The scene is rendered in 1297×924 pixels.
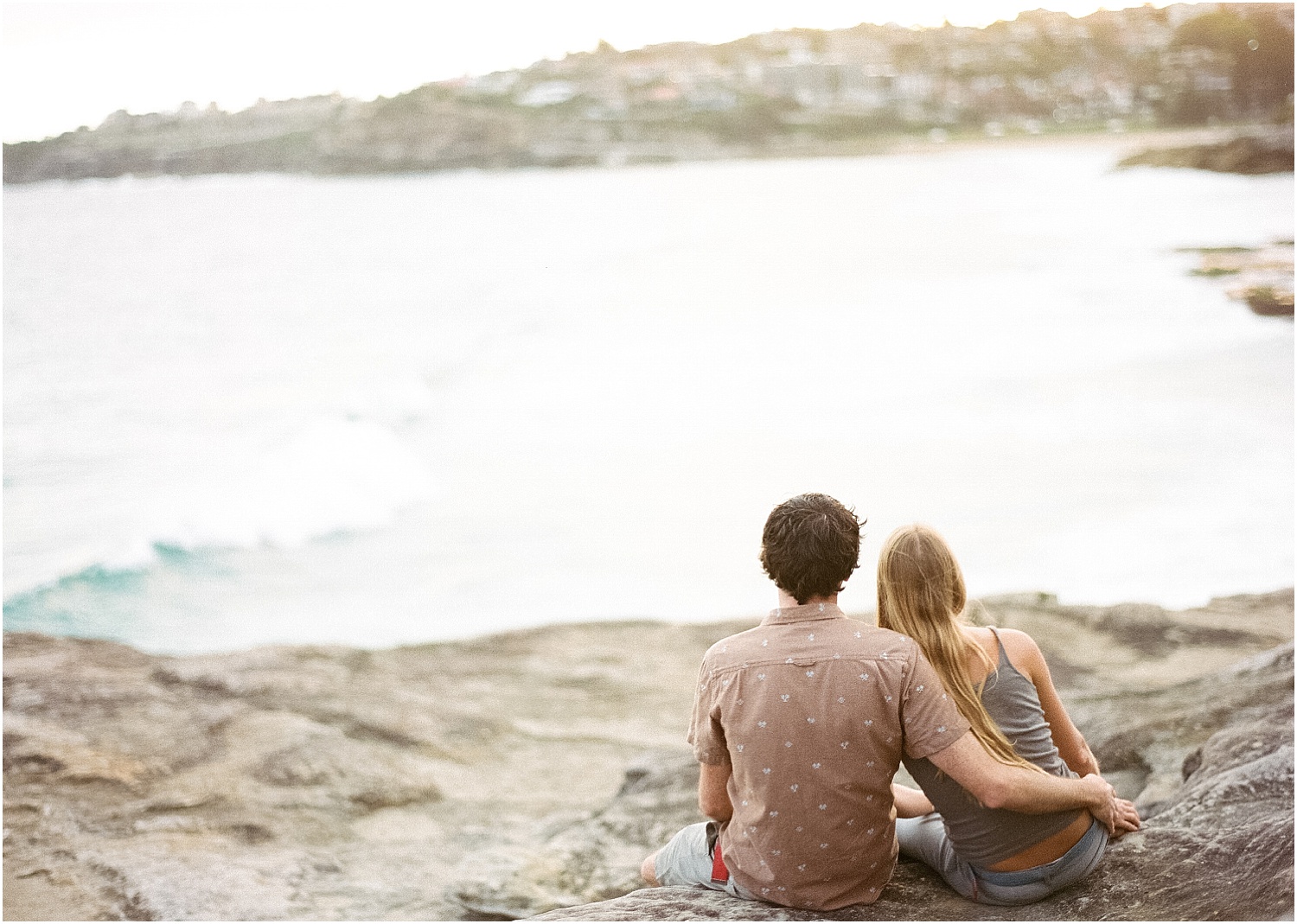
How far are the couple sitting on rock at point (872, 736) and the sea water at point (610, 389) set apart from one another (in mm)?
5388

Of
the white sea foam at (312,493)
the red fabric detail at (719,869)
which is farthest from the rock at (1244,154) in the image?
the white sea foam at (312,493)

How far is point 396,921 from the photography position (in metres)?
2.66

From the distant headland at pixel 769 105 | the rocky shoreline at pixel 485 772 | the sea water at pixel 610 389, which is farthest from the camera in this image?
the sea water at pixel 610 389

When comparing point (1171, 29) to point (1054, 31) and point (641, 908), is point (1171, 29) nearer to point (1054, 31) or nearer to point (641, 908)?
point (1054, 31)

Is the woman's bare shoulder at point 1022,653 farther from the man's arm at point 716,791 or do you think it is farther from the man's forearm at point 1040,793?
the man's arm at point 716,791

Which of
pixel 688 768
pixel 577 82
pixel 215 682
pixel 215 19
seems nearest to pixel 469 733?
pixel 215 682

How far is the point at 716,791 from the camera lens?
1562 mm

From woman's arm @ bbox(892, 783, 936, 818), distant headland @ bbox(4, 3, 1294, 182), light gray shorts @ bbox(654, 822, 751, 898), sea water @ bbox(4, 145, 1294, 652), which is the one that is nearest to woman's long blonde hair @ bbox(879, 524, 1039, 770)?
woman's arm @ bbox(892, 783, 936, 818)

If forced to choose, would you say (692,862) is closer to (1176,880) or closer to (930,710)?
(930,710)

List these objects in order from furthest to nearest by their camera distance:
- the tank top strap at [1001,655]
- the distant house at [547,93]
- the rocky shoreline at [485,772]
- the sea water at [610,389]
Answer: the distant house at [547,93] < the sea water at [610,389] < the rocky shoreline at [485,772] < the tank top strap at [1001,655]

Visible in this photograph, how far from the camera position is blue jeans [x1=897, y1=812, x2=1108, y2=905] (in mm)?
1555

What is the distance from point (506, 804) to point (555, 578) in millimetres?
4473

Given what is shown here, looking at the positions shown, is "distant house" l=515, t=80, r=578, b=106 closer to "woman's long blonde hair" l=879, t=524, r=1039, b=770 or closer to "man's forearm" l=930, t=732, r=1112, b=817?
"woman's long blonde hair" l=879, t=524, r=1039, b=770

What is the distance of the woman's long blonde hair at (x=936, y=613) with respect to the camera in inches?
57.6
